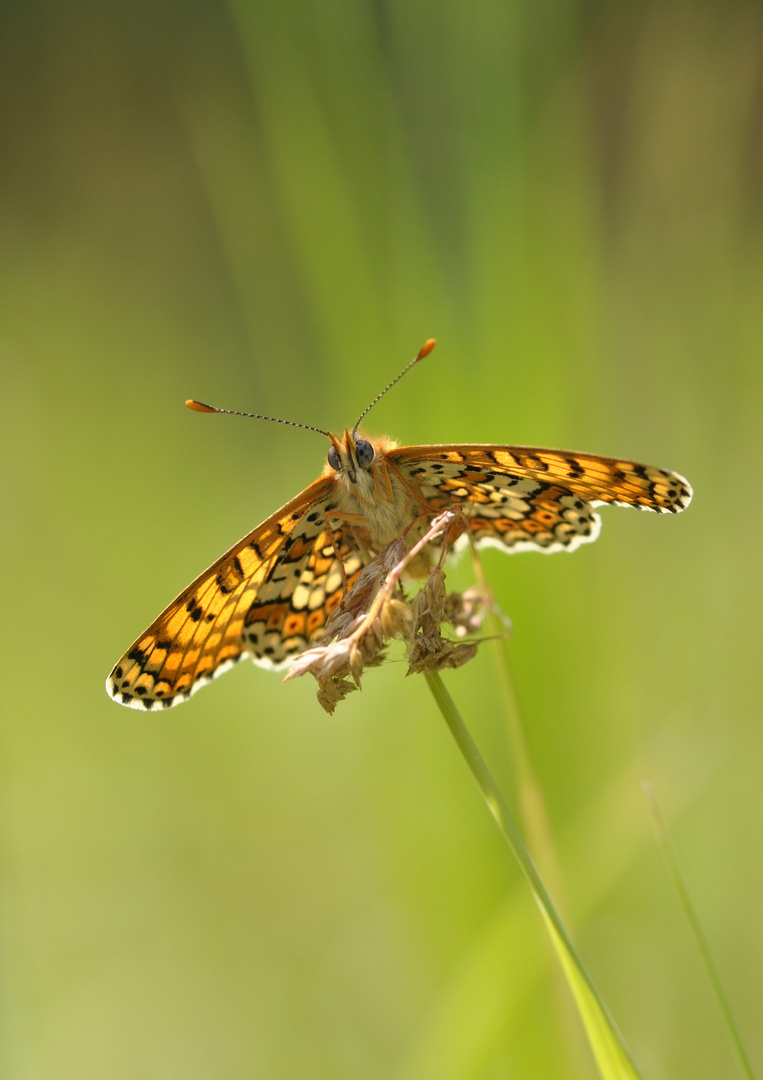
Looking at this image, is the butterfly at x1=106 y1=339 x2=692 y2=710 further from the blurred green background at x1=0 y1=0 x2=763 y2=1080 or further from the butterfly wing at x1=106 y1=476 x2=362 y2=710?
the blurred green background at x1=0 y1=0 x2=763 y2=1080

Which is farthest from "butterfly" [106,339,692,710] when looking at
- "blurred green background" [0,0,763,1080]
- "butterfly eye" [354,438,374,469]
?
"blurred green background" [0,0,763,1080]

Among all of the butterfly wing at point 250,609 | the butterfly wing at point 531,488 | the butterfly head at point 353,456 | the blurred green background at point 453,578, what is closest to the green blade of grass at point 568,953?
the blurred green background at point 453,578

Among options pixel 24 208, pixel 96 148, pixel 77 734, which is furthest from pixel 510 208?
pixel 96 148

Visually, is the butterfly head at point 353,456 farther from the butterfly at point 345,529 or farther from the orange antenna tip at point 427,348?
the orange antenna tip at point 427,348

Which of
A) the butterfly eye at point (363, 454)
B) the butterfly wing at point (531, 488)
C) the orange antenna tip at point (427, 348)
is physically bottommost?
the butterfly wing at point (531, 488)

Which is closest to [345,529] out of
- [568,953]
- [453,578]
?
[453,578]

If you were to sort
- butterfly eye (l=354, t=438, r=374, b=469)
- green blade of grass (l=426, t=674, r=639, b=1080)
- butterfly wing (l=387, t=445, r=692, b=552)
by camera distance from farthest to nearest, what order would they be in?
butterfly eye (l=354, t=438, r=374, b=469) → butterfly wing (l=387, t=445, r=692, b=552) → green blade of grass (l=426, t=674, r=639, b=1080)

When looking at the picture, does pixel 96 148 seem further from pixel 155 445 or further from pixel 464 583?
pixel 464 583
